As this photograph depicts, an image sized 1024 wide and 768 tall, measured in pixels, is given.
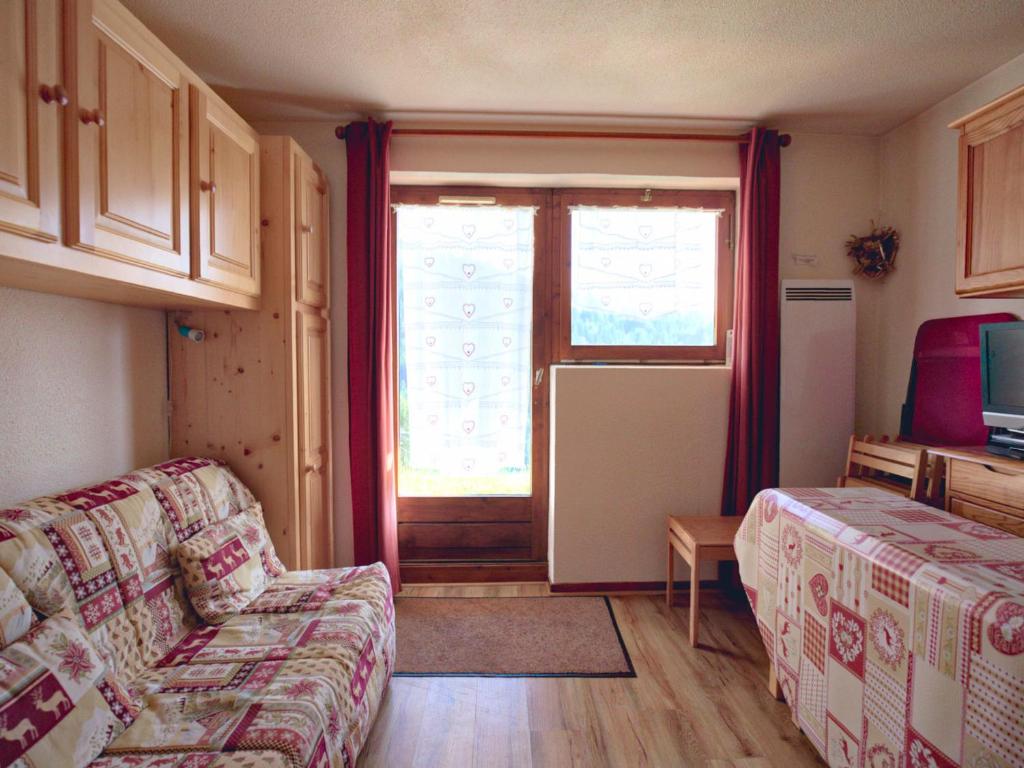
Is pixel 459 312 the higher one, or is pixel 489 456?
pixel 459 312

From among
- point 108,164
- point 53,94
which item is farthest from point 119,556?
point 53,94

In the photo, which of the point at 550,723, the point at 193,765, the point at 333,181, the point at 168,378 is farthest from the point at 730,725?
the point at 333,181

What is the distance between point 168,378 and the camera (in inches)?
86.8

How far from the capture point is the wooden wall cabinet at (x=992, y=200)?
177 centimetres

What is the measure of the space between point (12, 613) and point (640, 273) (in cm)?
288

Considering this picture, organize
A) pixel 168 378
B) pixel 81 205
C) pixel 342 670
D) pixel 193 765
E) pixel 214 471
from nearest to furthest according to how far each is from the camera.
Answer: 1. pixel 193 765
2. pixel 81 205
3. pixel 342 670
4. pixel 214 471
5. pixel 168 378

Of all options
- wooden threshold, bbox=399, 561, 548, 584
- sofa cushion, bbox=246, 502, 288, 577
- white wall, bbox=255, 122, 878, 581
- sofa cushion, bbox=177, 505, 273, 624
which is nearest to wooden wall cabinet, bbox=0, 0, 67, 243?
sofa cushion, bbox=177, 505, 273, 624

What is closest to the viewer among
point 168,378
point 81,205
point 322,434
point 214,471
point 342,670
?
point 81,205

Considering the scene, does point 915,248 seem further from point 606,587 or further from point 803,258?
point 606,587

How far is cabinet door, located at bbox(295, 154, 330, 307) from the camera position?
234 cm

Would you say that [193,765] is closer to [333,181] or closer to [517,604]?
[517,604]

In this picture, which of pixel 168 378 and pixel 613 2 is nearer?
pixel 613 2

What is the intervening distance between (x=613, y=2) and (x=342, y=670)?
92.3 inches

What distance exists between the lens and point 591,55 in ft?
7.00
